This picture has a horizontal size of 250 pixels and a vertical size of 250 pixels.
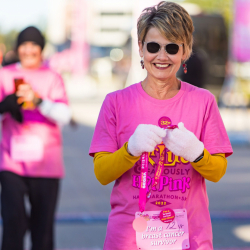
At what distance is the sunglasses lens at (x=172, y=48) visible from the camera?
7.79ft

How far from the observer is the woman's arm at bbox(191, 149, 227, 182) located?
88.5 inches

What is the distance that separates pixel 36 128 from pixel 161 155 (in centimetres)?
185

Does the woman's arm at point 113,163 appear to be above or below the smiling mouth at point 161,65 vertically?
below

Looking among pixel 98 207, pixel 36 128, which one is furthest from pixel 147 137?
pixel 98 207

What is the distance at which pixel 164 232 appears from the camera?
2.36 meters

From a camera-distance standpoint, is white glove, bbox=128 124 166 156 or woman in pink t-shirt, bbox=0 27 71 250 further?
woman in pink t-shirt, bbox=0 27 71 250

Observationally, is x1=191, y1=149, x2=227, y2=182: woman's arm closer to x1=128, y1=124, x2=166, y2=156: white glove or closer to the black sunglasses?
x1=128, y1=124, x2=166, y2=156: white glove

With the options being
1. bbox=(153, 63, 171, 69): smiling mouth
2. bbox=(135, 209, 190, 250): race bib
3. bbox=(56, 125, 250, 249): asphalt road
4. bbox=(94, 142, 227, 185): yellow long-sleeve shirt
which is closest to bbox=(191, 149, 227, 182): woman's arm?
bbox=(94, 142, 227, 185): yellow long-sleeve shirt

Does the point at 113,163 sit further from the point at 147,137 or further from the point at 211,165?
the point at 211,165

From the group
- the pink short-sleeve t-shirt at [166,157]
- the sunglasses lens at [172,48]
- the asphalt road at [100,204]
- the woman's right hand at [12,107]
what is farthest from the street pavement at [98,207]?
the sunglasses lens at [172,48]

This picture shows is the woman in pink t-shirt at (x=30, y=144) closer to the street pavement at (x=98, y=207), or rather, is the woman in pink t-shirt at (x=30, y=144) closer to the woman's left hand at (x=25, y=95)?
the woman's left hand at (x=25, y=95)

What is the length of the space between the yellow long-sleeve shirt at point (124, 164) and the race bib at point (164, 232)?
21cm

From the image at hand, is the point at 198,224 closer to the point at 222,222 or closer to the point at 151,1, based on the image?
the point at 222,222

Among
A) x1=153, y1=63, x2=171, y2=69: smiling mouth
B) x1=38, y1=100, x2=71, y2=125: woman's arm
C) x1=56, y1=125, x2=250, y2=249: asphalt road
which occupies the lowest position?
x1=56, y1=125, x2=250, y2=249: asphalt road
